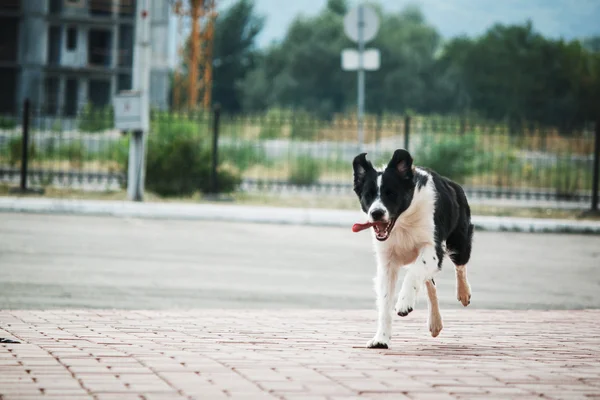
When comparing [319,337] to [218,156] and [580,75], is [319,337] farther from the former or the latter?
[580,75]

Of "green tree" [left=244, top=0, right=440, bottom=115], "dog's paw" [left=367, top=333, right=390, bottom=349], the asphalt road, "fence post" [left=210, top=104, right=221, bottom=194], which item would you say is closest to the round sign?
"fence post" [left=210, top=104, right=221, bottom=194]

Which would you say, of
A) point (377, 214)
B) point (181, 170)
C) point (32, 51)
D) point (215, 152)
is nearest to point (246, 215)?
point (215, 152)

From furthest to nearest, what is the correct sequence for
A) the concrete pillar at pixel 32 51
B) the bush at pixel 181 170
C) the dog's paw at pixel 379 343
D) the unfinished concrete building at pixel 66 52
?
the unfinished concrete building at pixel 66 52
the concrete pillar at pixel 32 51
the bush at pixel 181 170
the dog's paw at pixel 379 343

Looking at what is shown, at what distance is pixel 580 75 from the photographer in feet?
211

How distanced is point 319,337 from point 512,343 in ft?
4.05

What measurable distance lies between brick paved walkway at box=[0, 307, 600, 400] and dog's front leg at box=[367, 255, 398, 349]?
164 mm

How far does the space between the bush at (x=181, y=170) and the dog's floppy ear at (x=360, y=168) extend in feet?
49.1

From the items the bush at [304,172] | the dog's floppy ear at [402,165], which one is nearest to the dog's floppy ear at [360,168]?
the dog's floppy ear at [402,165]

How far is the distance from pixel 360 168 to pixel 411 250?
67 centimetres

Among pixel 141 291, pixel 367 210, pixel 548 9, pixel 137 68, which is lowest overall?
pixel 141 291

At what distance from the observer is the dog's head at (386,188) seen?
655 cm

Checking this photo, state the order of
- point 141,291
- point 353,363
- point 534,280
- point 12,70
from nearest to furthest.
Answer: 1. point 353,363
2. point 141,291
3. point 534,280
4. point 12,70

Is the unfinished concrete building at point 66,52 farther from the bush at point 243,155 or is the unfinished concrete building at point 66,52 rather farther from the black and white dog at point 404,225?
the black and white dog at point 404,225

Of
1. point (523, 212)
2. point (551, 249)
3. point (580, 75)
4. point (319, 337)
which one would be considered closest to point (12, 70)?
point (580, 75)
